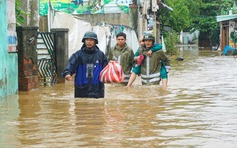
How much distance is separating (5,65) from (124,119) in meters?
4.52

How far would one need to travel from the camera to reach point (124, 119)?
7.93 metres

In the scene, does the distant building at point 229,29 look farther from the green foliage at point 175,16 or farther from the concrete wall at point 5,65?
the concrete wall at point 5,65

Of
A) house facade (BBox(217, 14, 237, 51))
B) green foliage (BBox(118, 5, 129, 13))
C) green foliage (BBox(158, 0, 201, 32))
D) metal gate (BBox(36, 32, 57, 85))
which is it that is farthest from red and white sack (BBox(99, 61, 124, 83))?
→ green foliage (BBox(158, 0, 201, 32))

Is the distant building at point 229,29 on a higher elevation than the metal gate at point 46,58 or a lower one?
higher

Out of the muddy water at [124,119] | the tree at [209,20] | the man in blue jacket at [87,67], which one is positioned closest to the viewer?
the muddy water at [124,119]

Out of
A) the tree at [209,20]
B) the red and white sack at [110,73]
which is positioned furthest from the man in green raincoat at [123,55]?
the tree at [209,20]

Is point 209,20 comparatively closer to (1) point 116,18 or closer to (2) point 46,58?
(1) point 116,18

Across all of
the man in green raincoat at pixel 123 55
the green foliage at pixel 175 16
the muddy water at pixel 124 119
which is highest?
the green foliage at pixel 175 16

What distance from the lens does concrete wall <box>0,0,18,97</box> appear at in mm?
11555

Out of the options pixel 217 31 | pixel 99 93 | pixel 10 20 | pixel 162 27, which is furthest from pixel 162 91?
pixel 217 31

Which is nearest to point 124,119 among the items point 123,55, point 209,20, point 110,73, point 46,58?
point 110,73

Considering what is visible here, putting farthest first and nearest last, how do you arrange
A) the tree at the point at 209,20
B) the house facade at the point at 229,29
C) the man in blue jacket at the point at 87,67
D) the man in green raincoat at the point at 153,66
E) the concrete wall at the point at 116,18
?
the tree at the point at 209,20, the house facade at the point at 229,29, the concrete wall at the point at 116,18, the man in green raincoat at the point at 153,66, the man in blue jacket at the point at 87,67

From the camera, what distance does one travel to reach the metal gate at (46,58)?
14727 mm

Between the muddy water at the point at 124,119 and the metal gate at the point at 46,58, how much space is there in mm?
2319
